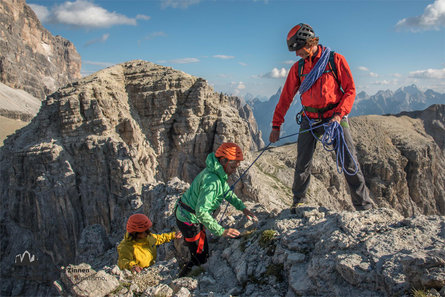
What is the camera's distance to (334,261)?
16.8ft

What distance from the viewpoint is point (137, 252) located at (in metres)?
8.42

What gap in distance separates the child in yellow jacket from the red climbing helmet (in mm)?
6107

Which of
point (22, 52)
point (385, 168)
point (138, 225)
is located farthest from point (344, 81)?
point (22, 52)

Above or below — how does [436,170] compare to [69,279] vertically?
below

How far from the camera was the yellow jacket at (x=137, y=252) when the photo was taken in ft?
27.1

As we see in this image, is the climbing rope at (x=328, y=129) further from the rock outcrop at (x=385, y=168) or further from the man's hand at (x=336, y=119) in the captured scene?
the rock outcrop at (x=385, y=168)

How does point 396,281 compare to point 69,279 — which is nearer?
point 396,281

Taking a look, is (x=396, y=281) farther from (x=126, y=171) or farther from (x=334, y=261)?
(x=126, y=171)

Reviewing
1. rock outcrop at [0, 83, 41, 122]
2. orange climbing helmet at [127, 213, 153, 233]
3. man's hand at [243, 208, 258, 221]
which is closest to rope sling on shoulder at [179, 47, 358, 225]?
man's hand at [243, 208, 258, 221]

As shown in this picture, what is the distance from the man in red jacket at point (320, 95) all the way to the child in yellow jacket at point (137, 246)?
15.6 feet

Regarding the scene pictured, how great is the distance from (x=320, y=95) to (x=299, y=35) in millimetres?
1399

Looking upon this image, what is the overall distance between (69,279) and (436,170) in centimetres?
8423

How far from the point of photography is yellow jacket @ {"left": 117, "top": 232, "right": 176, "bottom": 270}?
8255 millimetres

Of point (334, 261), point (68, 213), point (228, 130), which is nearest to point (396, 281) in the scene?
point (334, 261)
